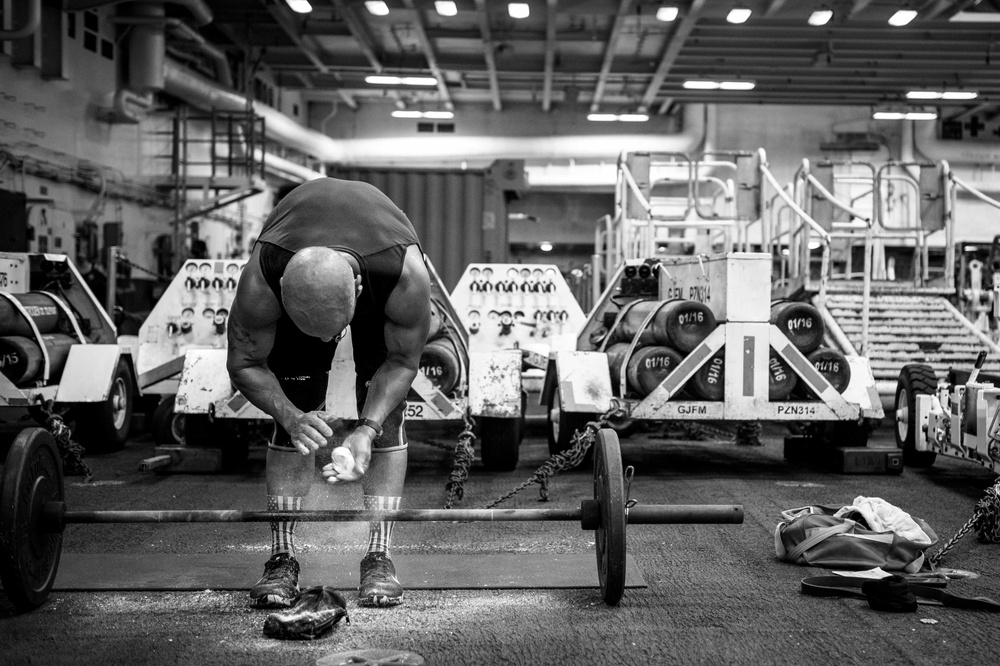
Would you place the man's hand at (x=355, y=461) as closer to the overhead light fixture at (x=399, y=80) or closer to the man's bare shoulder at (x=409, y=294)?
the man's bare shoulder at (x=409, y=294)

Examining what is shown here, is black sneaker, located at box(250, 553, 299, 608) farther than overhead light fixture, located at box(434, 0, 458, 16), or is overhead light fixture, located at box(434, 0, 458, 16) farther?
overhead light fixture, located at box(434, 0, 458, 16)

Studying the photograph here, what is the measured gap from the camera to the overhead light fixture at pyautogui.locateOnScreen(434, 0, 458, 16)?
16.7 m

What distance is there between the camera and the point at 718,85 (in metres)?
22.0

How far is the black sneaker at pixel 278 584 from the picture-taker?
3670mm

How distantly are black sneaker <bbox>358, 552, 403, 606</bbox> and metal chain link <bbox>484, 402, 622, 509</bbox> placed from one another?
6.40 feet

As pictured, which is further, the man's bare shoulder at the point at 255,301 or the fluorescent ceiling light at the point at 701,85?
the fluorescent ceiling light at the point at 701,85

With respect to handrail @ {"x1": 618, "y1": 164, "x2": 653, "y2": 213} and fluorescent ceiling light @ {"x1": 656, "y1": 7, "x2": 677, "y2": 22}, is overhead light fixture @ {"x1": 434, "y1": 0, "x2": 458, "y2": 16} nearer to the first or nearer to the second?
fluorescent ceiling light @ {"x1": 656, "y1": 7, "x2": 677, "y2": 22}

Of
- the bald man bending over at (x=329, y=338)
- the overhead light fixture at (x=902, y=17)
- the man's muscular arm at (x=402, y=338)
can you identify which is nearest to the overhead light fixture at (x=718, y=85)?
the overhead light fixture at (x=902, y=17)

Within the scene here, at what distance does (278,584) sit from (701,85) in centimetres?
2002

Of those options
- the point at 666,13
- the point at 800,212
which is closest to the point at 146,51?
the point at 666,13

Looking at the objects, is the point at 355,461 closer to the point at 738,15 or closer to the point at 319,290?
the point at 319,290

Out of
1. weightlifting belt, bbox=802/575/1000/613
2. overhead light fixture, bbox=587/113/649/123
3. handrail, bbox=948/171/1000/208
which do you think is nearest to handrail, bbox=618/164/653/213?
handrail, bbox=948/171/1000/208

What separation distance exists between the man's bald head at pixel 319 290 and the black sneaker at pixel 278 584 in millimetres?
963

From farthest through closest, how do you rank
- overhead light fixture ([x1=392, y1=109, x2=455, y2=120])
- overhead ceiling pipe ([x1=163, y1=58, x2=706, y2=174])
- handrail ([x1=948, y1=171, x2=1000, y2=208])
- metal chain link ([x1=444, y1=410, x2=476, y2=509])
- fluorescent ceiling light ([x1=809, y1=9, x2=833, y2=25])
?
overhead light fixture ([x1=392, y1=109, x2=455, y2=120]), overhead ceiling pipe ([x1=163, y1=58, x2=706, y2=174]), fluorescent ceiling light ([x1=809, y1=9, x2=833, y2=25]), handrail ([x1=948, y1=171, x2=1000, y2=208]), metal chain link ([x1=444, y1=410, x2=476, y2=509])
